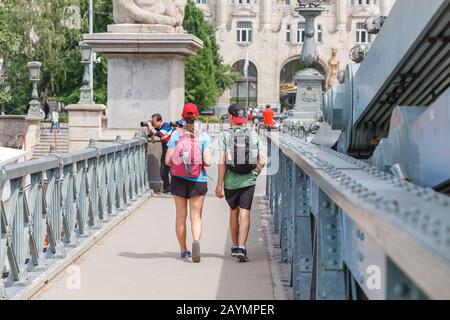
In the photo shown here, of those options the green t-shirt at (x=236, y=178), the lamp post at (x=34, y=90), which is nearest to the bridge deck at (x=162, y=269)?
the green t-shirt at (x=236, y=178)

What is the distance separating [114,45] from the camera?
16.7 meters

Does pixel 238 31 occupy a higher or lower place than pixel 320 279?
higher

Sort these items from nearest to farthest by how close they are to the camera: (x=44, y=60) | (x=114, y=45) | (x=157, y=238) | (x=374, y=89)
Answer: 1. (x=374, y=89)
2. (x=157, y=238)
3. (x=114, y=45)
4. (x=44, y=60)

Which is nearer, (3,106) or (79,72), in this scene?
(79,72)

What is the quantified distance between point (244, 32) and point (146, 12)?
3328 inches

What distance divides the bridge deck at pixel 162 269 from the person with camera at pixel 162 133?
3429 mm

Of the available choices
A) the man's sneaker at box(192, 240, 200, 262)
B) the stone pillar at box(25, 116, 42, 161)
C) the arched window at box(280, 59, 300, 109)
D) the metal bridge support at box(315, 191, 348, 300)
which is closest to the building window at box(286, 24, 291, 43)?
the arched window at box(280, 59, 300, 109)

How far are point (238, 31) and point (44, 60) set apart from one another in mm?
42383

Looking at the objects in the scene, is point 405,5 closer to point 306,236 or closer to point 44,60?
point 306,236

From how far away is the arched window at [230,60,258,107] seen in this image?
10206 cm

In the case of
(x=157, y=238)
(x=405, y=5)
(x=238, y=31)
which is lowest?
(x=157, y=238)

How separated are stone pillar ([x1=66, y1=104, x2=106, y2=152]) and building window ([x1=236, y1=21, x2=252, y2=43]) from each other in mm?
75381

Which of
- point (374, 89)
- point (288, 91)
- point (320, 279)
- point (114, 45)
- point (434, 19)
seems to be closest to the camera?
point (320, 279)
